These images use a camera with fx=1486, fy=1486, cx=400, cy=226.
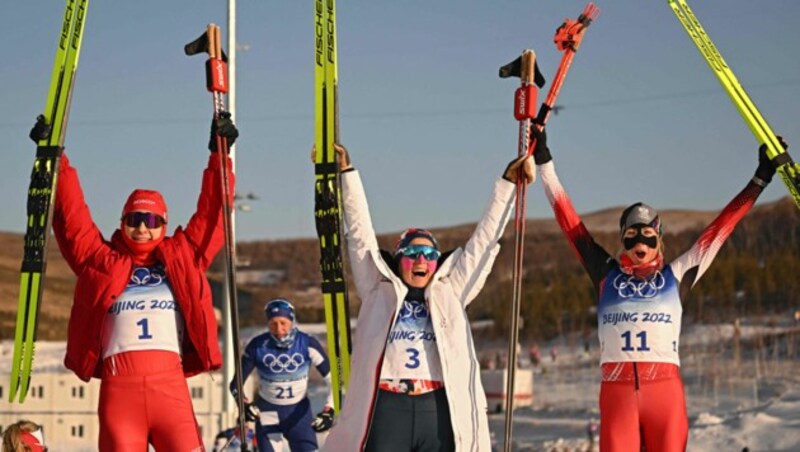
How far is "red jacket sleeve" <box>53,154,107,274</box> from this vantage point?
7.22m

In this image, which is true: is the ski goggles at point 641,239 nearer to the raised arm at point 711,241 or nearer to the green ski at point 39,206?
the raised arm at point 711,241

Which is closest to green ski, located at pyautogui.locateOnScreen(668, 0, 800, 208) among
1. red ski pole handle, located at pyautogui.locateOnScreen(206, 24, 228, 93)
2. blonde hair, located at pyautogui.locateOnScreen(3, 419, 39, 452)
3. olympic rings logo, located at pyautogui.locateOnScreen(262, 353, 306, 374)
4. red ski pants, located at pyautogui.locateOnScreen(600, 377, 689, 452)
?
red ski pants, located at pyautogui.locateOnScreen(600, 377, 689, 452)

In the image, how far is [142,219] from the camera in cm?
723

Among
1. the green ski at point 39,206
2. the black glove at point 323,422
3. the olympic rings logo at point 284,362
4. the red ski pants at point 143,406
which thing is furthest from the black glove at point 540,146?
the olympic rings logo at point 284,362

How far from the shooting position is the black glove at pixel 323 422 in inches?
395

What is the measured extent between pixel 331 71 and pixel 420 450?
2484 millimetres

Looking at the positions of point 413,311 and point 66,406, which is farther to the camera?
point 66,406

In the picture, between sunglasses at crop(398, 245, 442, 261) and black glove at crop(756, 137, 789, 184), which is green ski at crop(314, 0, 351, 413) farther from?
black glove at crop(756, 137, 789, 184)

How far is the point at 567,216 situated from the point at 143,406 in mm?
2501

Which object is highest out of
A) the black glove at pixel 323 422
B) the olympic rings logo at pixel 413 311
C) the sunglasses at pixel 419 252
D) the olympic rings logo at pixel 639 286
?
the sunglasses at pixel 419 252

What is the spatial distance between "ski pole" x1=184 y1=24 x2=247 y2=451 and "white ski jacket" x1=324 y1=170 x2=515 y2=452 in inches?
23.4

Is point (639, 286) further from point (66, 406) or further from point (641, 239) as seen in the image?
point (66, 406)

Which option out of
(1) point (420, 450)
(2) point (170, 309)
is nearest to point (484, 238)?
(1) point (420, 450)

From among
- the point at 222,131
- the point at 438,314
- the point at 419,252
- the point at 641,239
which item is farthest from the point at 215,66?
the point at 641,239
